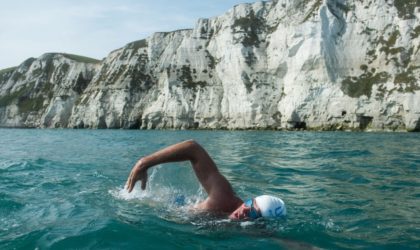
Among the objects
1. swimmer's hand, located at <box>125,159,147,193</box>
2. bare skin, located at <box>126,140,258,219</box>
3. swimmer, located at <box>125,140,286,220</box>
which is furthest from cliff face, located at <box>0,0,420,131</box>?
swimmer's hand, located at <box>125,159,147,193</box>

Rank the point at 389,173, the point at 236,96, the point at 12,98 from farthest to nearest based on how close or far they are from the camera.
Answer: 1. the point at 12,98
2. the point at 236,96
3. the point at 389,173

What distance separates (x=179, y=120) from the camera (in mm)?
89375

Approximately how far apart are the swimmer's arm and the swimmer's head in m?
0.37

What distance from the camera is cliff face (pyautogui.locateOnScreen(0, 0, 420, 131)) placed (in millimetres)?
69188

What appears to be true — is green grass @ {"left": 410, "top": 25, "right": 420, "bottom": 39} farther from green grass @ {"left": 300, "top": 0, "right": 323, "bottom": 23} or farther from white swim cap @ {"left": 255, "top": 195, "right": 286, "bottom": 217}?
white swim cap @ {"left": 255, "top": 195, "right": 286, "bottom": 217}

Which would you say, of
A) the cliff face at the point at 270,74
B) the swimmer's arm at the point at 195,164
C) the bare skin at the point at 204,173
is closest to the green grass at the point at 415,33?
the cliff face at the point at 270,74

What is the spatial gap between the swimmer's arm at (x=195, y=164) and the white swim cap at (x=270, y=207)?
23.8 inches

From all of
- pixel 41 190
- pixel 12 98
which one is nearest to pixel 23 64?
pixel 12 98

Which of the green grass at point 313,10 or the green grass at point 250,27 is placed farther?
the green grass at point 250,27

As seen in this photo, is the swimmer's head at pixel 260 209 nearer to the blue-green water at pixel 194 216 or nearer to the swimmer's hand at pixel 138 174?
the blue-green water at pixel 194 216

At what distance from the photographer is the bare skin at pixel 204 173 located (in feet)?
23.8

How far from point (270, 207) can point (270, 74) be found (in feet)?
257

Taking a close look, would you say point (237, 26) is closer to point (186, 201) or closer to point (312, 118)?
point (312, 118)

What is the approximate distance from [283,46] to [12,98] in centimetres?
9527
